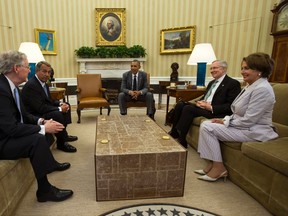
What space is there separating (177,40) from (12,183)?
17.5 feet

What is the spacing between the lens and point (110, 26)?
5.79 meters

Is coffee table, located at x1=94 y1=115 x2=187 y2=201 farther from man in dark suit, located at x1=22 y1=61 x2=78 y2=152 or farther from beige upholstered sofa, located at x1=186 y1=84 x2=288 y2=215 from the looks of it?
man in dark suit, located at x1=22 y1=61 x2=78 y2=152

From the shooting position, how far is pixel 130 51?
580 cm

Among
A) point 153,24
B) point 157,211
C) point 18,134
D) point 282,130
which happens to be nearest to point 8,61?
point 18,134

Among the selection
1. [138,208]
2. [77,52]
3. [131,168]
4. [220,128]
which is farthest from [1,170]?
[77,52]

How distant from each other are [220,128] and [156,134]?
0.67m

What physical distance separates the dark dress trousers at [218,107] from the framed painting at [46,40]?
448 centimetres

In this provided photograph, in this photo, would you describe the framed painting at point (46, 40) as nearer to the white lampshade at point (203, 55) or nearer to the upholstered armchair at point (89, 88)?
the upholstered armchair at point (89, 88)

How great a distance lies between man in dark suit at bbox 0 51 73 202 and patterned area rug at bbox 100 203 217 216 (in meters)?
0.54

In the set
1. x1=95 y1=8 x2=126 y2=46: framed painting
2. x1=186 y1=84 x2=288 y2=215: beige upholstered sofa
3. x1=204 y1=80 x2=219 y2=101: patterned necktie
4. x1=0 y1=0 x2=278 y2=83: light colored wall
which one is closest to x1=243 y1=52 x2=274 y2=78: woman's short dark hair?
x1=186 y1=84 x2=288 y2=215: beige upholstered sofa

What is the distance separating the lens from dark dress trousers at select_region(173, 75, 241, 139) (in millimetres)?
2756

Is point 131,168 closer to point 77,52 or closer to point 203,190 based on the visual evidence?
point 203,190

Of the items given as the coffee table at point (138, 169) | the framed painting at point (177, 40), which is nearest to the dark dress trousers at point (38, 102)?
the coffee table at point (138, 169)

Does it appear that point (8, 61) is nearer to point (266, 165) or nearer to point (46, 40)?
point (266, 165)
